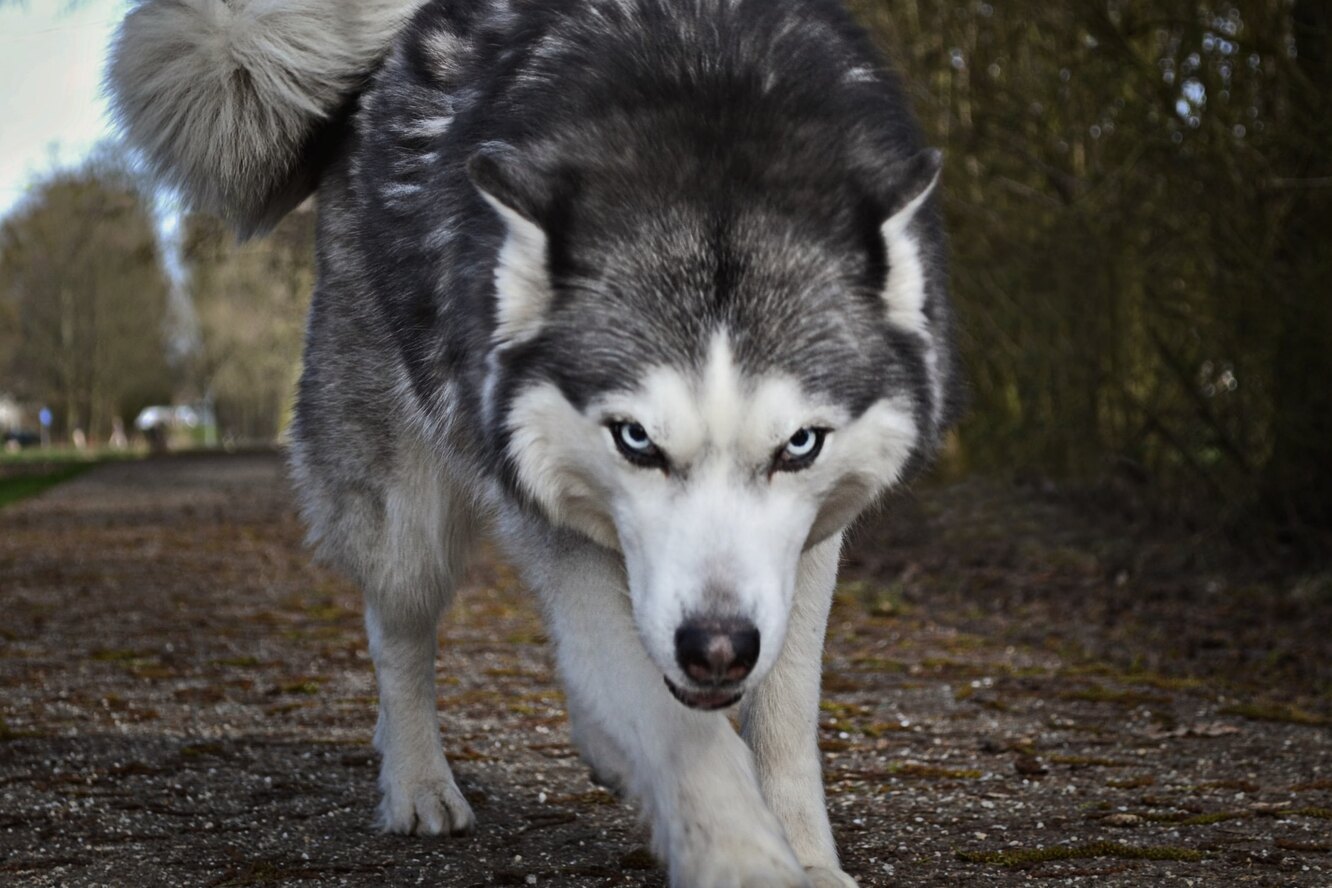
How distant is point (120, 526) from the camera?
48.7ft

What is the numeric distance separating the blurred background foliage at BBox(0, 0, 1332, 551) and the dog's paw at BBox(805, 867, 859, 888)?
10.3ft

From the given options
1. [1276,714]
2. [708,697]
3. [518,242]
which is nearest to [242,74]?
[518,242]

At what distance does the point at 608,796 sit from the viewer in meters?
4.45

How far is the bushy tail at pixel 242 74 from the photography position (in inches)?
176

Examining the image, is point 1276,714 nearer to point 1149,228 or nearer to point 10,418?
point 1149,228

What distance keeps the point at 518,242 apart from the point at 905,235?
32.1 inches

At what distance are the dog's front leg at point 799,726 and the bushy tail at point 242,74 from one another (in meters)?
2.16

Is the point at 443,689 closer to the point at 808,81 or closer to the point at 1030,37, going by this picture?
the point at 808,81

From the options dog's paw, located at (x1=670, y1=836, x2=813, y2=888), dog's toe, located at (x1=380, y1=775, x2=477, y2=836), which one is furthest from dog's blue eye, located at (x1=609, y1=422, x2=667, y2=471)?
dog's toe, located at (x1=380, y1=775, x2=477, y2=836)

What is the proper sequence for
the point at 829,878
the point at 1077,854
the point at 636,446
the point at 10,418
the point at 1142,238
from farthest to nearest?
1. the point at 10,418
2. the point at 1142,238
3. the point at 1077,854
4. the point at 829,878
5. the point at 636,446

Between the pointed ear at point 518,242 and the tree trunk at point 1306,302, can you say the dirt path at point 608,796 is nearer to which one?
the tree trunk at point 1306,302

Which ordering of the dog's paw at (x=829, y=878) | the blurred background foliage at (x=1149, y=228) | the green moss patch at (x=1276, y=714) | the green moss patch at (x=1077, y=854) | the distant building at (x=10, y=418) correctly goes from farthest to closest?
the distant building at (x=10, y=418)
the blurred background foliage at (x=1149, y=228)
the green moss patch at (x=1276, y=714)
the green moss patch at (x=1077, y=854)
the dog's paw at (x=829, y=878)

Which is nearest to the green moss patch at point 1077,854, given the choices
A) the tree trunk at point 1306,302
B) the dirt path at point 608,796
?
the dirt path at point 608,796

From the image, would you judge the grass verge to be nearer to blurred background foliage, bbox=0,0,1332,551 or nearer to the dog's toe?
blurred background foliage, bbox=0,0,1332,551
